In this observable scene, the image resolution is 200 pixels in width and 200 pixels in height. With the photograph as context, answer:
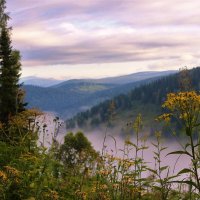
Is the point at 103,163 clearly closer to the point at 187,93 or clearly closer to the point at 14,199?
the point at 14,199

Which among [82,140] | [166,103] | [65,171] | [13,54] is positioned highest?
[13,54]

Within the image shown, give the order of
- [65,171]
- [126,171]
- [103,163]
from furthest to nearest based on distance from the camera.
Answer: [65,171], [103,163], [126,171]

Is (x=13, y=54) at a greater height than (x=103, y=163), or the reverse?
(x=13, y=54)

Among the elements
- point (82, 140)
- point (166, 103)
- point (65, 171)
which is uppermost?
point (166, 103)

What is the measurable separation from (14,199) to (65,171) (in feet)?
7.55

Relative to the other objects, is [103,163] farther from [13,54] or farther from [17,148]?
[13,54]

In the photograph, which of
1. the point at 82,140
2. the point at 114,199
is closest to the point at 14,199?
the point at 114,199

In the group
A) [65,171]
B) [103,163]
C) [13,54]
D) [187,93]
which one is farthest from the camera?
[13,54]

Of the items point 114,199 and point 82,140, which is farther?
point 82,140

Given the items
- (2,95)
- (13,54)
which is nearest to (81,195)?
(2,95)

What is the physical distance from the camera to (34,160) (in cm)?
671

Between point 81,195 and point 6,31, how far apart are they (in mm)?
36669

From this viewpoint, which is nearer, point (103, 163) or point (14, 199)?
point (14, 199)

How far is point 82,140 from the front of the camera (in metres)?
81.3
